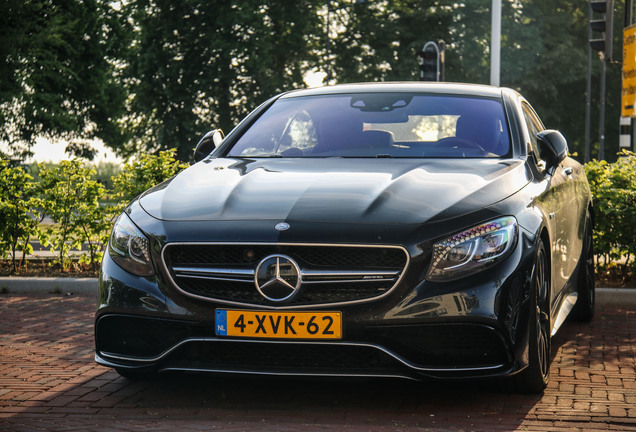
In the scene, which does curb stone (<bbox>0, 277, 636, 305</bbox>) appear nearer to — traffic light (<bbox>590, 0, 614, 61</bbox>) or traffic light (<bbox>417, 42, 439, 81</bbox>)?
traffic light (<bbox>590, 0, 614, 61</bbox>)

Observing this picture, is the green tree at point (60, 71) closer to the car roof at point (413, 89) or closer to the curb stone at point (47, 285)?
the curb stone at point (47, 285)

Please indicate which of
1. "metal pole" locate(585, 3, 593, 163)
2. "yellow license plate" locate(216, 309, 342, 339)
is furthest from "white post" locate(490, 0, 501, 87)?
"metal pole" locate(585, 3, 593, 163)

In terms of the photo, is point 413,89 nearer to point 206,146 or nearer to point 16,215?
point 206,146

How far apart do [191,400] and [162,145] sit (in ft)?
110

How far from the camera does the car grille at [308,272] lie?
4.37 meters

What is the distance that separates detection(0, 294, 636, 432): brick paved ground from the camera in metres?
4.47

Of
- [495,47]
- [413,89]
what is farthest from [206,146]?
[495,47]

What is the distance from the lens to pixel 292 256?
14.5 feet

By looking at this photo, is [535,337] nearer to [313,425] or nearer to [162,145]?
[313,425]

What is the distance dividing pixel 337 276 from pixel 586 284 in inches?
141

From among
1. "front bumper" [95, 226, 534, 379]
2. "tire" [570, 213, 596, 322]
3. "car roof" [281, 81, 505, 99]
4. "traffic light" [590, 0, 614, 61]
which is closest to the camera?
"front bumper" [95, 226, 534, 379]

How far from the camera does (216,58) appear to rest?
3747cm

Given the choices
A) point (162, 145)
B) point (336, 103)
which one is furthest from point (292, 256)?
point (162, 145)

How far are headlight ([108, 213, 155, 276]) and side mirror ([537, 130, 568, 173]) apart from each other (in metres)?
2.40
